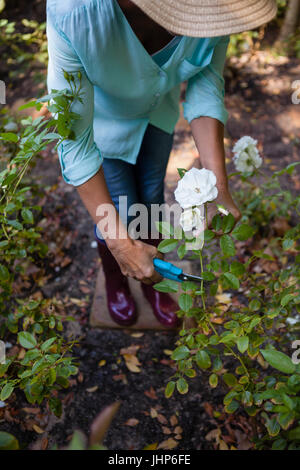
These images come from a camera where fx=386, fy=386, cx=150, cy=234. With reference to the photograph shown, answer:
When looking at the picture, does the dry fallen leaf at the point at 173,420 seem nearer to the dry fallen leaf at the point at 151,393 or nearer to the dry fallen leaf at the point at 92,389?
the dry fallen leaf at the point at 151,393

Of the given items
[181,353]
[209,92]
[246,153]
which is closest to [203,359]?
[181,353]

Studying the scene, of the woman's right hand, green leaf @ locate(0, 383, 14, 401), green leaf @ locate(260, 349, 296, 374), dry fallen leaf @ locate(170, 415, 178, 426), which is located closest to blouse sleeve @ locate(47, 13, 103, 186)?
the woman's right hand

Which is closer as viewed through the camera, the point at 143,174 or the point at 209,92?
the point at 209,92

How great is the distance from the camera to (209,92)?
5.66ft

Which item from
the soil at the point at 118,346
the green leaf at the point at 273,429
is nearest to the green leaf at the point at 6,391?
the soil at the point at 118,346

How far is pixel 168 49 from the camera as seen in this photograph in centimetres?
151

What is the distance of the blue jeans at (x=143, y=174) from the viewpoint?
1.86 meters

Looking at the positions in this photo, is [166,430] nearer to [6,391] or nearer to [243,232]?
[6,391]

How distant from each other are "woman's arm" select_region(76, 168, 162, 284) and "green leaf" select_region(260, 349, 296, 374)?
62 cm

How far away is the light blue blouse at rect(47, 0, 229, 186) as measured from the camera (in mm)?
1202

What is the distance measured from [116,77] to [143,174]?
2.14 ft

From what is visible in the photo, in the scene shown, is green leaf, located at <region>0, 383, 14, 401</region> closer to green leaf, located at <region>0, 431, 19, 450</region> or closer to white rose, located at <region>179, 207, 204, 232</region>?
green leaf, located at <region>0, 431, 19, 450</region>

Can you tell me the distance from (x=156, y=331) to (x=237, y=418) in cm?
67
